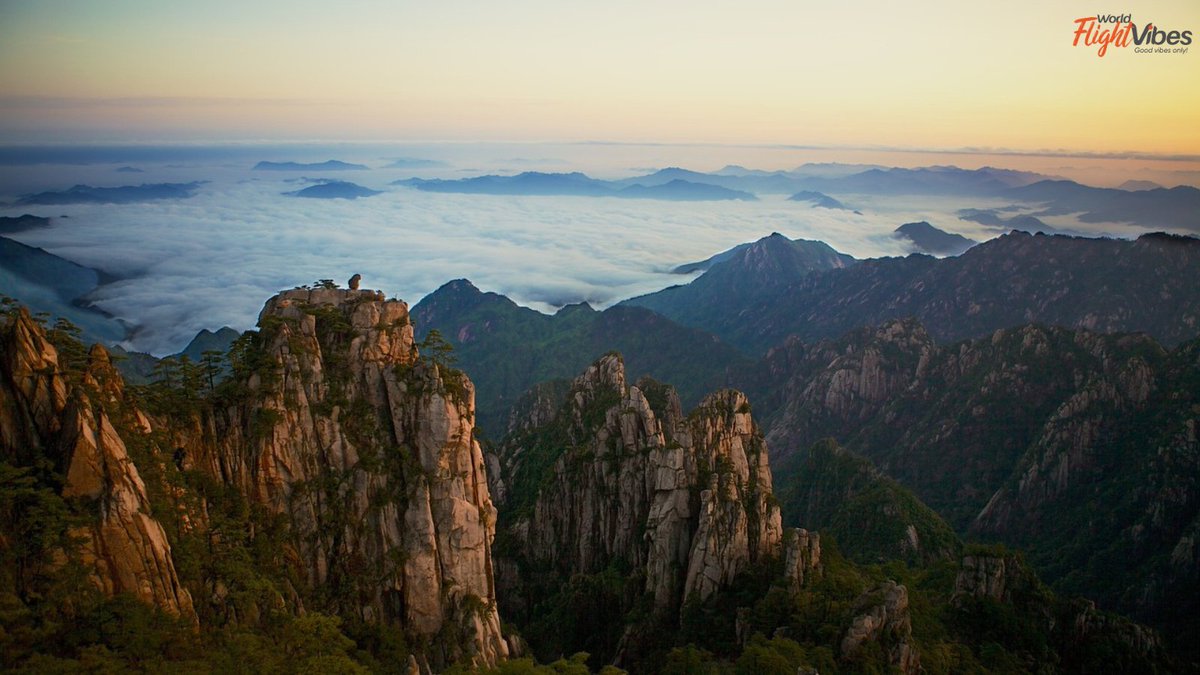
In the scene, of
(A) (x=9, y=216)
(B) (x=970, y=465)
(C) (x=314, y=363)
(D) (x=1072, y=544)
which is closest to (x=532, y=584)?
(C) (x=314, y=363)

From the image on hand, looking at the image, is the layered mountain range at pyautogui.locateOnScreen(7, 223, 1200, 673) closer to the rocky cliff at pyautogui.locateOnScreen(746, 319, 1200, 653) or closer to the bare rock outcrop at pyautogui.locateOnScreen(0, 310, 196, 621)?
the bare rock outcrop at pyautogui.locateOnScreen(0, 310, 196, 621)

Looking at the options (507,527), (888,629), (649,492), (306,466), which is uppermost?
(306,466)

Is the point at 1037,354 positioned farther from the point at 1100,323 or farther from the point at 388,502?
the point at 388,502

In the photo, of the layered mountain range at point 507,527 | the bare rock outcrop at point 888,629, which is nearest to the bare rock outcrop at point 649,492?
the layered mountain range at point 507,527

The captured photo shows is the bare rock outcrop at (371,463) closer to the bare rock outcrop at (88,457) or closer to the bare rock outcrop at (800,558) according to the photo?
the bare rock outcrop at (88,457)

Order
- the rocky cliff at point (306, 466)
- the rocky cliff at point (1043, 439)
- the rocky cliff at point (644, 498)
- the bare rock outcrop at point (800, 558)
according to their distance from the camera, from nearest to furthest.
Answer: the rocky cliff at point (306, 466) → the bare rock outcrop at point (800, 558) → the rocky cliff at point (644, 498) → the rocky cliff at point (1043, 439)

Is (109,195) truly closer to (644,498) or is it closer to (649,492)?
(644,498)

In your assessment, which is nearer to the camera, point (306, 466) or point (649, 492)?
point (306, 466)

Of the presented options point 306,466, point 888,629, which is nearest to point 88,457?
point 306,466

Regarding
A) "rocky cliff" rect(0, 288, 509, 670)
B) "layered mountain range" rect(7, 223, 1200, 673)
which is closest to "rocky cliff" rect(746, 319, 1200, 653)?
"layered mountain range" rect(7, 223, 1200, 673)
